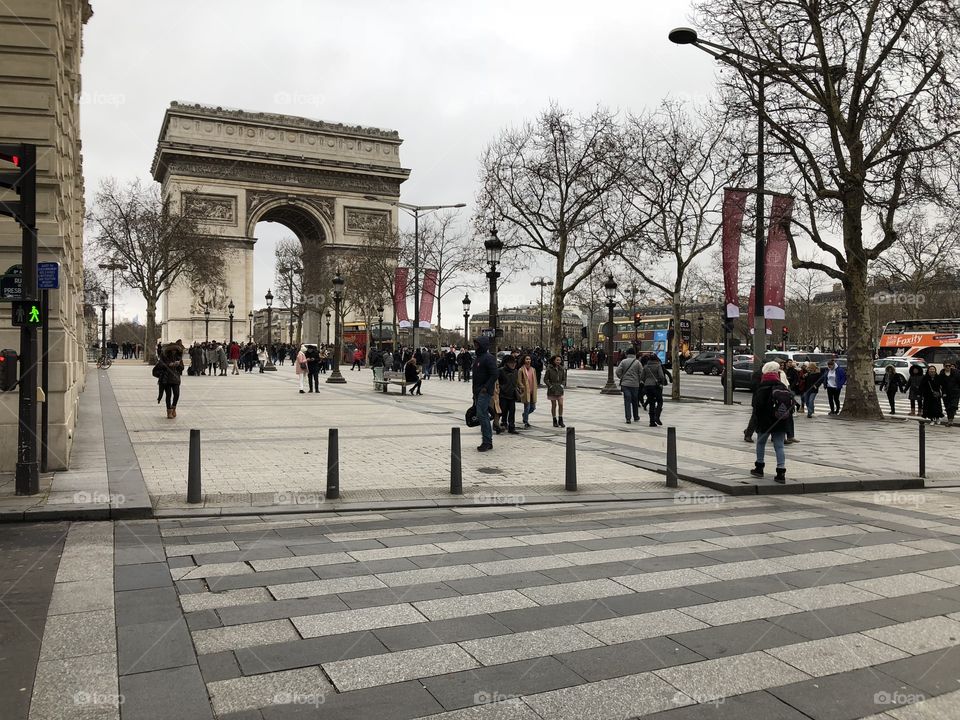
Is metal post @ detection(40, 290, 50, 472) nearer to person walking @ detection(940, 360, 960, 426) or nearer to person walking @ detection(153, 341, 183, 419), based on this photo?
person walking @ detection(153, 341, 183, 419)

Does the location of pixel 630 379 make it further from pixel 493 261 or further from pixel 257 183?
pixel 257 183

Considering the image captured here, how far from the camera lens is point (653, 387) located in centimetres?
1841

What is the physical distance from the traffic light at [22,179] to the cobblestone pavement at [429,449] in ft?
11.0

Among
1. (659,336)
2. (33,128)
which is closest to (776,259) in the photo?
(33,128)

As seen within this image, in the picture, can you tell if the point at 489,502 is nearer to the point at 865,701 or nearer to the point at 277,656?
the point at 277,656

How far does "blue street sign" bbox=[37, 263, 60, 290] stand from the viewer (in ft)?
30.1

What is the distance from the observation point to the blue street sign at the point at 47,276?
9.18 metres

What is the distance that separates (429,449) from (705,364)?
42.6 m

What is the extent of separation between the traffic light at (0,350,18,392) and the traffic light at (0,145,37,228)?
1.60 m

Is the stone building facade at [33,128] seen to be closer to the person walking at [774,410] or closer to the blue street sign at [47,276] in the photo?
the blue street sign at [47,276]

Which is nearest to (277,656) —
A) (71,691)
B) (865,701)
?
(71,691)

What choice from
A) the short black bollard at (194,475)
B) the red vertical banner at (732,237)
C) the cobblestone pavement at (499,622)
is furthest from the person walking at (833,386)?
the short black bollard at (194,475)

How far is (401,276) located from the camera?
44.5 m

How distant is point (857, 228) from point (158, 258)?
43193mm
